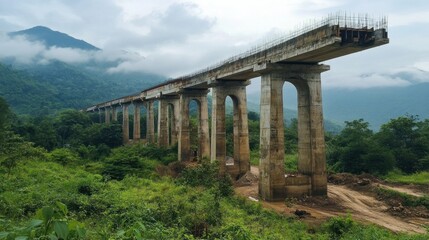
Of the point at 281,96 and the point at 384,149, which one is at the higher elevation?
the point at 281,96

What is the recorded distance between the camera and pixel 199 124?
42.5 m

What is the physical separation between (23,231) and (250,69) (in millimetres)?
26453

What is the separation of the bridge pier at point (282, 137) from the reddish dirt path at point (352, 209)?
1.27 meters

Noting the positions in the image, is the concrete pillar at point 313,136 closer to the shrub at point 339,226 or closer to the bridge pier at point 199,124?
the shrub at point 339,226

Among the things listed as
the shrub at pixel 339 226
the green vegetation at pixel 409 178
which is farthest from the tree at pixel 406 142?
the shrub at pixel 339 226

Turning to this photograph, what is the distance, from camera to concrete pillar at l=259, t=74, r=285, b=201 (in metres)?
26.5

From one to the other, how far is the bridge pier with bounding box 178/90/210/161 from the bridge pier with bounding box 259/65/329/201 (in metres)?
15.2

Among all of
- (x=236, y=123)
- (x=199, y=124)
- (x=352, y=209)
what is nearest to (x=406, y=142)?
(x=236, y=123)

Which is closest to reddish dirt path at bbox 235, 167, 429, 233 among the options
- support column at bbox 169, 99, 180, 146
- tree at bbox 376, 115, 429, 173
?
tree at bbox 376, 115, 429, 173

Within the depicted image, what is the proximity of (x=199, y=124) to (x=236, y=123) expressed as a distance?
6.88 metres

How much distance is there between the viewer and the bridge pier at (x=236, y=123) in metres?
36.6

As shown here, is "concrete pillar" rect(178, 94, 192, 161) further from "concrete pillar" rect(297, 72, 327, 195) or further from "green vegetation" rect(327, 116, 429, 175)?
"concrete pillar" rect(297, 72, 327, 195)

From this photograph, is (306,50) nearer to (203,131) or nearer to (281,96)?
(281,96)

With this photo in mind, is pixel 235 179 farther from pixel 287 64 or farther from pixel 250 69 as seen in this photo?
pixel 287 64
